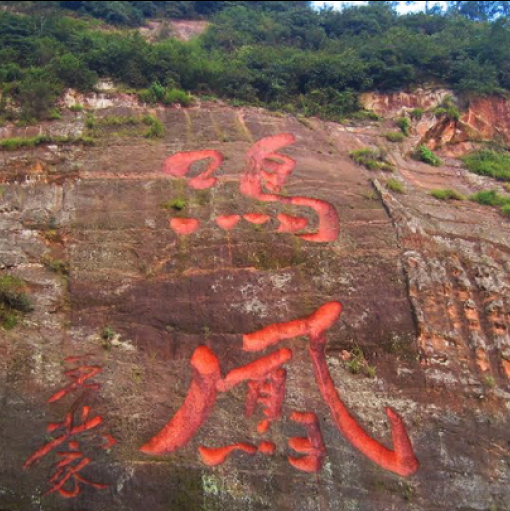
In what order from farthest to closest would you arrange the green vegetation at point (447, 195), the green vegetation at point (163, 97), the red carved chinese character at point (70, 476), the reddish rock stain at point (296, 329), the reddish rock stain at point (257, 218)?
the green vegetation at point (163, 97) < the green vegetation at point (447, 195) < the reddish rock stain at point (257, 218) < the reddish rock stain at point (296, 329) < the red carved chinese character at point (70, 476)

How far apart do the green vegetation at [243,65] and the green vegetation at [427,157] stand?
1617mm

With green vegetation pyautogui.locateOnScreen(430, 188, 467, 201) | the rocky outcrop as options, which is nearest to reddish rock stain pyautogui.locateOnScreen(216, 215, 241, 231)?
green vegetation pyautogui.locateOnScreen(430, 188, 467, 201)

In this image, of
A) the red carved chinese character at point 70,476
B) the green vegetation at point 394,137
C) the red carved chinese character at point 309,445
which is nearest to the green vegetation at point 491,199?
the green vegetation at point 394,137

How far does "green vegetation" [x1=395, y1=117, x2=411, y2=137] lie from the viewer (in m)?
15.7

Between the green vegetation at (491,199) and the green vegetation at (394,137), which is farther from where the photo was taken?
the green vegetation at (394,137)

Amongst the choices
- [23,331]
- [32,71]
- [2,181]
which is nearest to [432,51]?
[32,71]

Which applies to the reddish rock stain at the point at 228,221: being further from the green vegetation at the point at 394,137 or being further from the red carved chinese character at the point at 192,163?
the green vegetation at the point at 394,137

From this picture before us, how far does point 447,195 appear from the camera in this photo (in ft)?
43.5

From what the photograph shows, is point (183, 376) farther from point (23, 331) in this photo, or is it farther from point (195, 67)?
point (195, 67)

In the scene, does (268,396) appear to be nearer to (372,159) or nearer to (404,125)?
(372,159)

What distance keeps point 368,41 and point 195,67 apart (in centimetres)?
619

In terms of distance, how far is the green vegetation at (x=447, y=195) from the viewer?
13.2 metres

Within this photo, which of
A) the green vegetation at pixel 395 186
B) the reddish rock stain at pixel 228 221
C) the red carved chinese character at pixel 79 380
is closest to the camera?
the red carved chinese character at pixel 79 380
